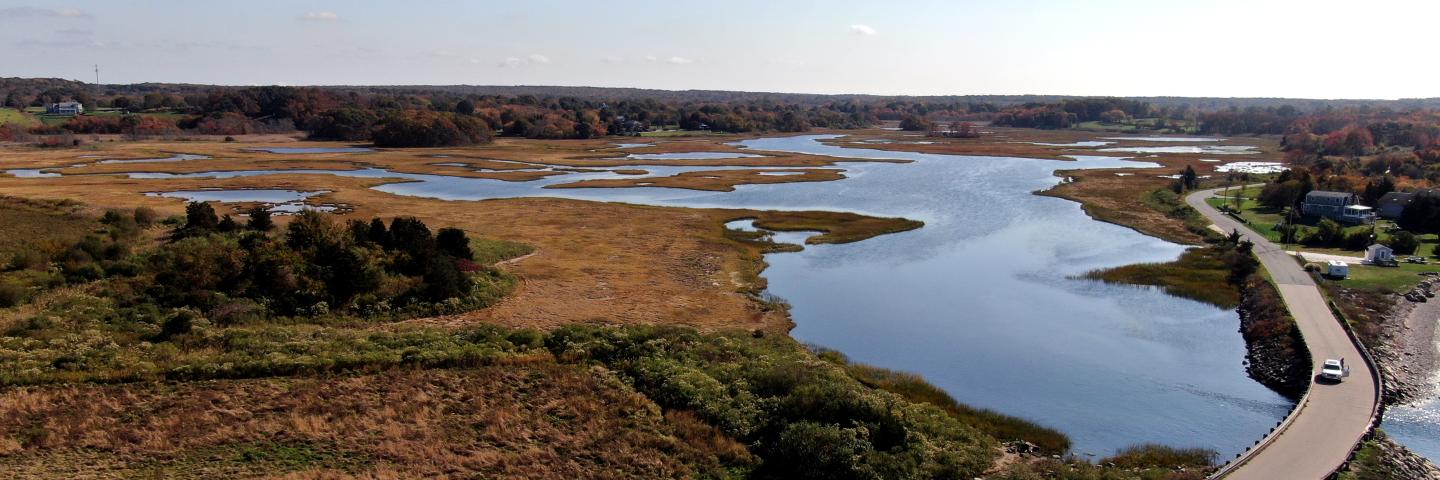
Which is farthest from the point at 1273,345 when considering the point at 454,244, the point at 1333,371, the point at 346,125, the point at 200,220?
the point at 346,125

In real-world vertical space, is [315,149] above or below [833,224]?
above

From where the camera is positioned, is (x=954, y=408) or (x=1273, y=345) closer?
(x=954, y=408)

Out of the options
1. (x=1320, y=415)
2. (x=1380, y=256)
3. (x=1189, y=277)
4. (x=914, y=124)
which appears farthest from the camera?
(x=914, y=124)

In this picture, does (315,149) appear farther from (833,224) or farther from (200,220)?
(833,224)

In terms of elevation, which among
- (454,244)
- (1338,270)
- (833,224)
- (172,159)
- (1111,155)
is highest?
(1111,155)

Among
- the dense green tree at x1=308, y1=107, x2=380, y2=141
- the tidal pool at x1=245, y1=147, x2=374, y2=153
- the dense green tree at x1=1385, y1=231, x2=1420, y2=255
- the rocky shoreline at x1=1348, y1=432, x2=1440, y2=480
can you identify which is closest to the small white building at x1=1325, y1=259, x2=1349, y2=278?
the dense green tree at x1=1385, y1=231, x2=1420, y2=255

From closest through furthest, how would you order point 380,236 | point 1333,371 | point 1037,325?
point 1333,371 → point 1037,325 → point 380,236

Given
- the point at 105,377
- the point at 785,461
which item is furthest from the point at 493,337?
the point at 785,461

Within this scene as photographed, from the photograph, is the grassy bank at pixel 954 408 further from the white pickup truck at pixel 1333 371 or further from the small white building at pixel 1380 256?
the small white building at pixel 1380 256
